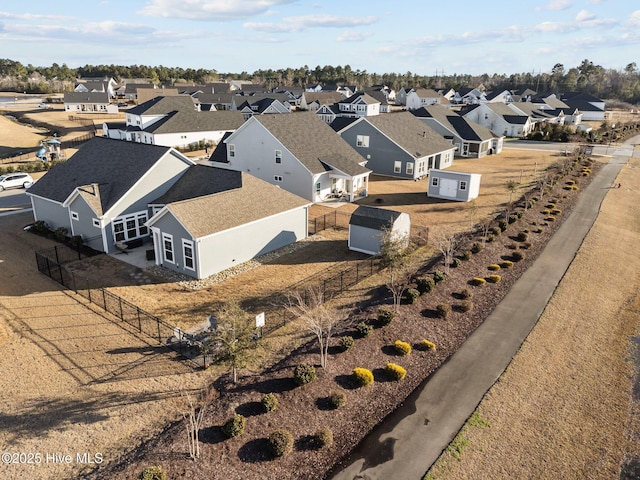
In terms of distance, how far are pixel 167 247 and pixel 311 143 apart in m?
23.8

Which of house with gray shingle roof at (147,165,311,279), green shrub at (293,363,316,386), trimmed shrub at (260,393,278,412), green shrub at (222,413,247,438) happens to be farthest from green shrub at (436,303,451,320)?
house with gray shingle roof at (147,165,311,279)

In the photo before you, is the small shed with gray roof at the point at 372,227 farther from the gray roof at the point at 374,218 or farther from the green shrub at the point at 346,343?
the green shrub at the point at 346,343

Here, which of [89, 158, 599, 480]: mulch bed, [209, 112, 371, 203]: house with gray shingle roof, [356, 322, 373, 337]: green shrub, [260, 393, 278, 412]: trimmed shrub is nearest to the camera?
[89, 158, 599, 480]: mulch bed

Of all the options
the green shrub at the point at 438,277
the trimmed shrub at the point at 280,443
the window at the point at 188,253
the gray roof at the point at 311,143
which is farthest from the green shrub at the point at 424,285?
the gray roof at the point at 311,143

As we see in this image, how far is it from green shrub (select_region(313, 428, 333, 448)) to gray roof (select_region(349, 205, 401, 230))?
17.9 metres

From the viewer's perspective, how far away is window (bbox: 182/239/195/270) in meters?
27.5

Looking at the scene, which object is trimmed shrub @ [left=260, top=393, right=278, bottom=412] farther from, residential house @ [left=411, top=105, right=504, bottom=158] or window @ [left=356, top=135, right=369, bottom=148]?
residential house @ [left=411, top=105, right=504, bottom=158]

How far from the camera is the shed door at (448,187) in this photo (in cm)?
4712

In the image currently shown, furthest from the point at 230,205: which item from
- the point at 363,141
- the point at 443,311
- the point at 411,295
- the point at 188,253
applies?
the point at 363,141

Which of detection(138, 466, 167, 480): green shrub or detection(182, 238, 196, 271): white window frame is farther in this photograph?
detection(182, 238, 196, 271): white window frame

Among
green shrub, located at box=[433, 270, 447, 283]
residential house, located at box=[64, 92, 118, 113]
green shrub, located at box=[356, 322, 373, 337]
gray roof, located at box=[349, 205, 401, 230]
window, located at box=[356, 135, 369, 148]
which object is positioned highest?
residential house, located at box=[64, 92, 118, 113]

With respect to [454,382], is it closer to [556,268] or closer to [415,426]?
[415,426]

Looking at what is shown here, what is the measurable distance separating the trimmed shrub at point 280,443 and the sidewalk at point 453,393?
1797 millimetres

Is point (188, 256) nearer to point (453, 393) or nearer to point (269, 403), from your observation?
point (269, 403)
